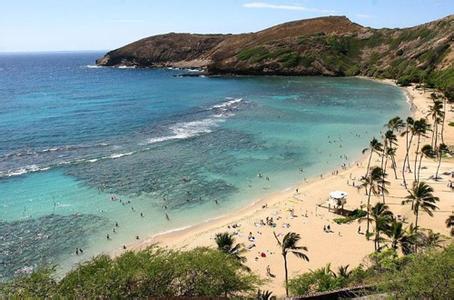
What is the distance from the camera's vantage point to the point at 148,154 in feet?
246

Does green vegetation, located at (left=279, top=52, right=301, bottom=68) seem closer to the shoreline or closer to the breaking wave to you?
the breaking wave

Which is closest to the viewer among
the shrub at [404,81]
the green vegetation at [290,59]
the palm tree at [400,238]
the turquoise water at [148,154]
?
the palm tree at [400,238]

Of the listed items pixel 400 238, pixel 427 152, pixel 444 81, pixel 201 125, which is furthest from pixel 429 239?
pixel 444 81

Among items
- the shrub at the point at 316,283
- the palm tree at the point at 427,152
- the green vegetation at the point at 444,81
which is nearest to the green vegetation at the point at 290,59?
the green vegetation at the point at 444,81

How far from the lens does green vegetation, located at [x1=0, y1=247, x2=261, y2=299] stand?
2673cm

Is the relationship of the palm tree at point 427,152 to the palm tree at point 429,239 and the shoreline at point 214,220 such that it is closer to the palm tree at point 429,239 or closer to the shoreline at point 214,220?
the shoreline at point 214,220

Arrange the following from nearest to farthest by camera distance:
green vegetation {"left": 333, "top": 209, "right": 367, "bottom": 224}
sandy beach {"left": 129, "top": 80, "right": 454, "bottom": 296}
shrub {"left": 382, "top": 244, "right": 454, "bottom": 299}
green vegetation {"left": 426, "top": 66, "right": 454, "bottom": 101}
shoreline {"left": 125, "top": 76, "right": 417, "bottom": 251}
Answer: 1. shrub {"left": 382, "top": 244, "right": 454, "bottom": 299}
2. sandy beach {"left": 129, "top": 80, "right": 454, "bottom": 296}
3. shoreline {"left": 125, "top": 76, "right": 417, "bottom": 251}
4. green vegetation {"left": 333, "top": 209, "right": 367, "bottom": 224}
5. green vegetation {"left": 426, "top": 66, "right": 454, "bottom": 101}

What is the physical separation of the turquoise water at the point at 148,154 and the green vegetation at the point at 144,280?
15142mm

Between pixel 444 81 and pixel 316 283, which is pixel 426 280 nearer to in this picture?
pixel 316 283

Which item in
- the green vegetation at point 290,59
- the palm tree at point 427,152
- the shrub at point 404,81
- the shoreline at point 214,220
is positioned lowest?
the shoreline at point 214,220

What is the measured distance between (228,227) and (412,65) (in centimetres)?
13588

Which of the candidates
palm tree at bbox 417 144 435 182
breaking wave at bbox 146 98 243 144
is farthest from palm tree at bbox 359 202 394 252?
breaking wave at bbox 146 98 243 144

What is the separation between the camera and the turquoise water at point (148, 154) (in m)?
50.1

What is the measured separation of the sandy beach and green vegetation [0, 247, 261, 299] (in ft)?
29.4
